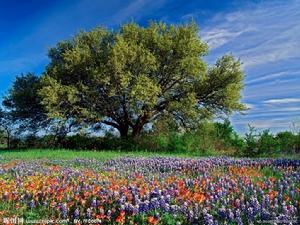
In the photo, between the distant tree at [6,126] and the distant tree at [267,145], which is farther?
the distant tree at [6,126]

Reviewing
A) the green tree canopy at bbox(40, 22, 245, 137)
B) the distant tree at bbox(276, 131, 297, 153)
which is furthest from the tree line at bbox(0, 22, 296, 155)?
the distant tree at bbox(276, 131, 297, 153)

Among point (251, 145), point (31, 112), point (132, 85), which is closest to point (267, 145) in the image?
point (251, 145)

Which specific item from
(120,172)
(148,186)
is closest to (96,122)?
(120,172)

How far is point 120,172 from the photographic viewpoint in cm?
1183

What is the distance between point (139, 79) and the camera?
3158 centimetres

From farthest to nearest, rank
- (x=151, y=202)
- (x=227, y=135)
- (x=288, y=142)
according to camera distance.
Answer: (x=227, y=135) < (x=288, y=142) < (x=151, y=202)

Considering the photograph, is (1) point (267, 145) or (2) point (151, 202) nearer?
(2) point (151, 202)

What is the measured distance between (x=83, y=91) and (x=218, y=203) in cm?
2658

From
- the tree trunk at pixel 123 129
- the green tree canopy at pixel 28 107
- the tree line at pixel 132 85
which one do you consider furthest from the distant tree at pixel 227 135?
the green tree canopy at pixel 28 107

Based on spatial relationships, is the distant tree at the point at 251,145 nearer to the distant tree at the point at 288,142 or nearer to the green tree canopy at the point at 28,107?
the distant tree at the point at 288,142

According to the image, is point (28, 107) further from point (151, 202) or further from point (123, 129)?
point (151, 202)

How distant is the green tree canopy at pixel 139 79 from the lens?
3186cm

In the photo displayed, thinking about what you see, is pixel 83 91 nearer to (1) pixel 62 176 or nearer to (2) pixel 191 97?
(2) pixel 191 97

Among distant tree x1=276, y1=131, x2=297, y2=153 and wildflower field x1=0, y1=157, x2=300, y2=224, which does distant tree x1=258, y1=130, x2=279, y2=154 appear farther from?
wildflower field x1=0, y1=157, x2=300, y2=224
